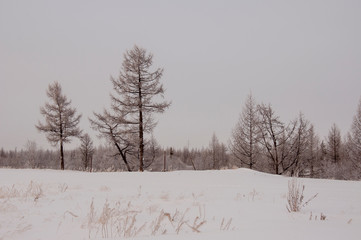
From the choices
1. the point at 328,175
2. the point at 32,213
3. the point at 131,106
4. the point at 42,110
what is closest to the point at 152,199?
the point at 32,213

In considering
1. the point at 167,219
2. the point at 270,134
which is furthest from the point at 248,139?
the point at 167,219

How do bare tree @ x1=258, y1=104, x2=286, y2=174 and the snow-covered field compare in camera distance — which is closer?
the snow-covered field

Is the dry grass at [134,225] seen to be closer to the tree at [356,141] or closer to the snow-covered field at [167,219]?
the snow-covered field at [167,219]

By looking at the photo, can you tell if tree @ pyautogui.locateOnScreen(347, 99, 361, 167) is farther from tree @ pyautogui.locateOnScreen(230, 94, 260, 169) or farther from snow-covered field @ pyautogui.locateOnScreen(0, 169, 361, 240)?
snow-covered field @ pyautogui.locateOnScreen(0, 169, 361, 240)

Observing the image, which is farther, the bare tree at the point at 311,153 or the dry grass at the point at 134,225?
the bare tree at the point at 311,153

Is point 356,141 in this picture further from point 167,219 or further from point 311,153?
point 167,219

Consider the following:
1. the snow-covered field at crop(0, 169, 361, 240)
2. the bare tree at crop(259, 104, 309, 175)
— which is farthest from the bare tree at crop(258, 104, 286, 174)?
the snow-covered field at crop(0, 169, 361, 240)

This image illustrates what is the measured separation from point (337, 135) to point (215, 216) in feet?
142

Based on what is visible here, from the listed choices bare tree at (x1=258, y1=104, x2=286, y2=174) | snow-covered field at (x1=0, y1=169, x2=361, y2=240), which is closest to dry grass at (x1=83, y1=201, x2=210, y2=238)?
snow-covered field at (x1=0, y1=169, x2=361, y2=240)

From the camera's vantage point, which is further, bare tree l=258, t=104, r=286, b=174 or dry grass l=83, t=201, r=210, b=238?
bare tree l=258, t=104, r=286, b=174

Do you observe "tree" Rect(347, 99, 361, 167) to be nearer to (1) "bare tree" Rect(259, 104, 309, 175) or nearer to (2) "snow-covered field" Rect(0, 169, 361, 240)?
(1) "bare tree" Rect(259, 104, 309, 175)

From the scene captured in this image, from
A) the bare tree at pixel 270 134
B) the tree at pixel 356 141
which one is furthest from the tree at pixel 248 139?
the tree at pixel 356 141

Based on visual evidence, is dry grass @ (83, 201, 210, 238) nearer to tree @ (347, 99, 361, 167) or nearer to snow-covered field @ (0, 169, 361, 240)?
snow-covered field @ (0, 169, 361, 240)

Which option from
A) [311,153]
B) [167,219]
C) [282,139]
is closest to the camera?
[167,219]
